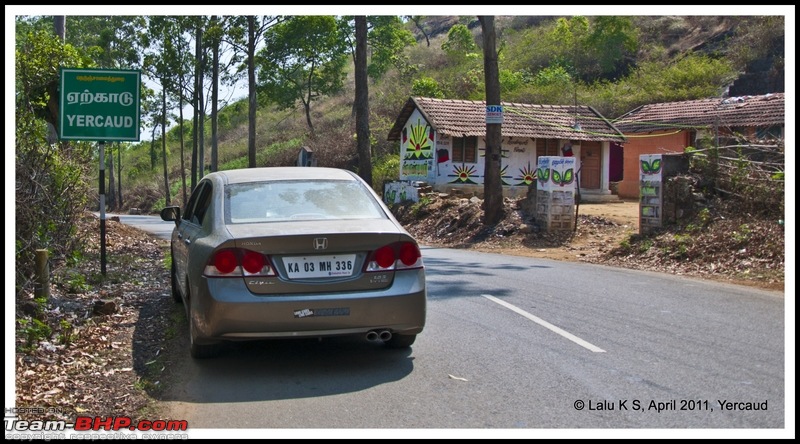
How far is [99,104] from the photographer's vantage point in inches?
442

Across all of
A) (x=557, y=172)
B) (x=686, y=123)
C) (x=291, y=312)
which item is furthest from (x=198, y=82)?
(x=291, y=312)

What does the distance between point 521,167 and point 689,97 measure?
38.5ft

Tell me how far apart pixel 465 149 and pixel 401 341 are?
26349 millimetres

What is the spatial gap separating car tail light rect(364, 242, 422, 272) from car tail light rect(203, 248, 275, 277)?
80 cm

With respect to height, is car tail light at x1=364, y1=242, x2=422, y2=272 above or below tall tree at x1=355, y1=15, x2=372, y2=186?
below

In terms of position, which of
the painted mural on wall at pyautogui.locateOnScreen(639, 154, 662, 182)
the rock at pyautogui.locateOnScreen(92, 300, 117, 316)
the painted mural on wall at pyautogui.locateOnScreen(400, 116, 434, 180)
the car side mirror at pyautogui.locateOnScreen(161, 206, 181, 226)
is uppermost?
the painted mural on wall at pyautogui.locateOnScreen(400, 116, 434, 180)

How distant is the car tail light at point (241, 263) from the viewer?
614cm

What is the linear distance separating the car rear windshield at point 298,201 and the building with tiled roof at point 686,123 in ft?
74.0

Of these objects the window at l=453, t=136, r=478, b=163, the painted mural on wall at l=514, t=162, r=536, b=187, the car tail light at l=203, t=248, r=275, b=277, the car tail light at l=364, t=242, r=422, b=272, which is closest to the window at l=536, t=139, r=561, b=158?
the painted mural on wall at l=514, t=162, r=536, b=187

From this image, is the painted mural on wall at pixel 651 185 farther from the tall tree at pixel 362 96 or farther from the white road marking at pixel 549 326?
the tall tree at pixel 362 96

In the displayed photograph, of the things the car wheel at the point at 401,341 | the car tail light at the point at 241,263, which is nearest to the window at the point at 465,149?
the car wheel at the point at 401,341

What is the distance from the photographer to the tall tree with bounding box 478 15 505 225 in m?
22.2

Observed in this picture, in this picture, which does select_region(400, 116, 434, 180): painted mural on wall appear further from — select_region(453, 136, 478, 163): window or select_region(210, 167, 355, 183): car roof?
select_region(210, 167, 355, 183): car roof

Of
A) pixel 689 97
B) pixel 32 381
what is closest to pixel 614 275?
pixel 32 381
